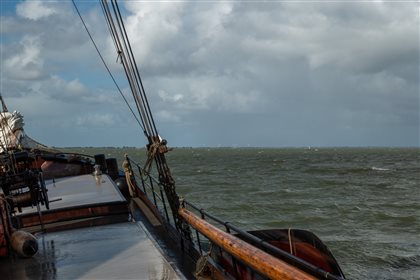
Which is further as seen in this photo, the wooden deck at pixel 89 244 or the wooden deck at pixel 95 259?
the wooden deck at pixel 89 244

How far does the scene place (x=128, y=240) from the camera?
7340mm

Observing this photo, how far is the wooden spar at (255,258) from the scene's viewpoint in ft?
11.9

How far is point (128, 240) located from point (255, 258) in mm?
3612

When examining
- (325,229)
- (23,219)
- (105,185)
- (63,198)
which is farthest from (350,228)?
(23,219)

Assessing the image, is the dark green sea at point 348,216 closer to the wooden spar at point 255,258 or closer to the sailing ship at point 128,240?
the sailing ship at point 128,240

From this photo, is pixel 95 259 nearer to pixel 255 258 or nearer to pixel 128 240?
pixel 128 240

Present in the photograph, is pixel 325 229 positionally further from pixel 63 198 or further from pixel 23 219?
pixel 23 219

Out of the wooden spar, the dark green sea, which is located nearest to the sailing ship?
the wooden spar

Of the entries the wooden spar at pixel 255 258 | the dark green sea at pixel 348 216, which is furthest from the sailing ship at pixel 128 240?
the dark green sea at pixel 348 216

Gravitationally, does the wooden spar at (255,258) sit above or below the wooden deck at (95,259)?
above

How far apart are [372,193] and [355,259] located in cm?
1987

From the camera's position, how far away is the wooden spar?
362 cm

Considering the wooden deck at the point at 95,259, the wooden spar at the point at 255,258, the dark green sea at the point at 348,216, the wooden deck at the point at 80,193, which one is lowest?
the dark green sea at the point at 348,216

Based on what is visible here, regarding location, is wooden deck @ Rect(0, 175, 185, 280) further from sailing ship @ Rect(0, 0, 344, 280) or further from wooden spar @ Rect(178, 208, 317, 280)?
wooden spar @ Rect(178, 208, 317, 280)
